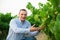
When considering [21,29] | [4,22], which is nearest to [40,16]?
[21,29]

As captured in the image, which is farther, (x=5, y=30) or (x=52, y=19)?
(x=5, y=30)

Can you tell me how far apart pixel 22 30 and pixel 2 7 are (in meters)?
7.21

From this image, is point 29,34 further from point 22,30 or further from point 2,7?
point 2,7

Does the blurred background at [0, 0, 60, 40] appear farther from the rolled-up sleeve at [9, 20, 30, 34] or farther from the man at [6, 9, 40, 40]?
the rolled-up sleeve at [9, 20, 30, 34]

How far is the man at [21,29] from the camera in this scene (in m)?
4.92

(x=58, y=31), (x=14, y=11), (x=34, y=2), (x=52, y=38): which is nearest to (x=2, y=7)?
(x=14, y=11)

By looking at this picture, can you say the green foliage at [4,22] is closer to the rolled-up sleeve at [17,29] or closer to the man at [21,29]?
the man at [21,29]

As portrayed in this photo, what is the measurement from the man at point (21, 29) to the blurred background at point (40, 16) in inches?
13.5

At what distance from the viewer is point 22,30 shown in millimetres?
4902

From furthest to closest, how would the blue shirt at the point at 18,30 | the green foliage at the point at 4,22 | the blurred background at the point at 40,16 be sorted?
the green foliage at the point at 4,22
the blue shirt at the point at 18,30
the blurred background at the point at 40,16

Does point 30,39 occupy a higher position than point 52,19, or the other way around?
point 52,19

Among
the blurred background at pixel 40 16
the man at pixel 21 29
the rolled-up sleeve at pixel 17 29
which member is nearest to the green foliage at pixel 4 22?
the blurred background at pixel 40 16

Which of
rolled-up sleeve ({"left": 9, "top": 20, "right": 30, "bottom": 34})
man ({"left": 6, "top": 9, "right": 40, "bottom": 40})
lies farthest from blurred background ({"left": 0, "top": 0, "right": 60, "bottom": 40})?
rolled-up sleeve ({"left": 9, "top": 20, "right": 30, "bottom": 34})

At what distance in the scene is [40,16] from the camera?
5.66m
